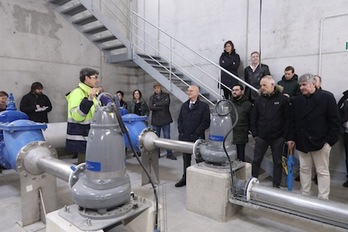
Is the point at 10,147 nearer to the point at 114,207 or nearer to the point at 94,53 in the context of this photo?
the point at 114,207

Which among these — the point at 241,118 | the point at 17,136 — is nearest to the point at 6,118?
the point at 17,136

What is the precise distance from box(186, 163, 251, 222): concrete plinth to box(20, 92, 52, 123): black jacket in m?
3.22

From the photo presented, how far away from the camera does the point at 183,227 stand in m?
2.38

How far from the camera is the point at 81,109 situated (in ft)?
7.90

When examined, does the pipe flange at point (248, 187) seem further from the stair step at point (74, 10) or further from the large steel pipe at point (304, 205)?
the stair step at point (74, 10)

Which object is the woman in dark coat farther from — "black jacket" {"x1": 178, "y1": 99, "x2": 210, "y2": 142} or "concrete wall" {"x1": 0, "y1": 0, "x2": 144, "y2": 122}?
"concrete wall" {"x1": 0, "y1": 0, "x2": 144, "y2": 122}

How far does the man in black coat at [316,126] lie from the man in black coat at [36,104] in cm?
413

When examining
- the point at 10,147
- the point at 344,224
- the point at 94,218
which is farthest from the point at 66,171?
the point at 344,224

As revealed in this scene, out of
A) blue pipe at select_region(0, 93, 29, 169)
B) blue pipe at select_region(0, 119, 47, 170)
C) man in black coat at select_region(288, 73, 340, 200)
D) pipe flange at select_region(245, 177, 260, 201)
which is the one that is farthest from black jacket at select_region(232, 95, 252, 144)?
blue pipe at select_region(0, 93, 29, 169)

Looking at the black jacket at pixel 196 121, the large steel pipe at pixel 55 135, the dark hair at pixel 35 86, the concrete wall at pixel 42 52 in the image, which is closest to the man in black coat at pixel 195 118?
the black jacket at pixel 196 121

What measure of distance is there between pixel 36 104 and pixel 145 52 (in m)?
2.56

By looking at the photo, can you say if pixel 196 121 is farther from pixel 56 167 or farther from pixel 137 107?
pixel 137 107

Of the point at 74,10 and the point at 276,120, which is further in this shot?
the point at 74,10

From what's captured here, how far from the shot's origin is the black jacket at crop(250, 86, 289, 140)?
3004mm
